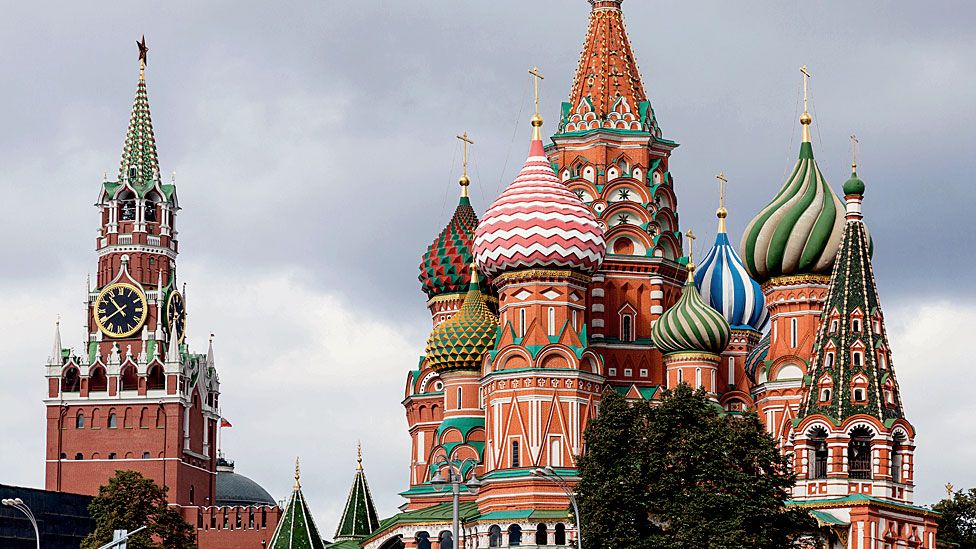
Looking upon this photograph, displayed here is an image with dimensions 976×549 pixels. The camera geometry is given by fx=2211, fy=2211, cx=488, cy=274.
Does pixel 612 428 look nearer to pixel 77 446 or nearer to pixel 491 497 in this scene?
pixel 491 497

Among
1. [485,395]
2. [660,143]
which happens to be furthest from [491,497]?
[660,143]

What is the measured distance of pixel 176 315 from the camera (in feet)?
367

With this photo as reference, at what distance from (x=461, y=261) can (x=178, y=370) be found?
26.8 meters

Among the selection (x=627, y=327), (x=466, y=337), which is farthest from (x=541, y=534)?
(x=466, y=337)

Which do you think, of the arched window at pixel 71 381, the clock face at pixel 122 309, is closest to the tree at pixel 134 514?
the arched window at pixel 71 381

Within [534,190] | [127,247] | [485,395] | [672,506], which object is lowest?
[672,506]

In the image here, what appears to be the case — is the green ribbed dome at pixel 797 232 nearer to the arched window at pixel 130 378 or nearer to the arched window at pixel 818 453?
the arched window at pixel 818 453

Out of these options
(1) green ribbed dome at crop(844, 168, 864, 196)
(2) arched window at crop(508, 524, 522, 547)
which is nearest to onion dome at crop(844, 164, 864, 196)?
(1) green ribbed dome at crop(844, 168, 864, 196)

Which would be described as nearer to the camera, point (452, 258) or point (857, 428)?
point (857, 428)

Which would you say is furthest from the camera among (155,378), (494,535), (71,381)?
(71,381)

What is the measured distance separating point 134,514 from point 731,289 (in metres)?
23.7

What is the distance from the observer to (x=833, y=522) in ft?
207

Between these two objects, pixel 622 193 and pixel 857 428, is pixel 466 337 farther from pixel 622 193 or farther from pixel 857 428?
pixel 857 428

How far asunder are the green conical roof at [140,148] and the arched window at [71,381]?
10070mm
